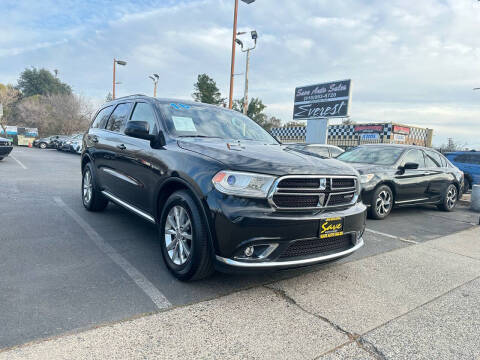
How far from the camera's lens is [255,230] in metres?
2.64

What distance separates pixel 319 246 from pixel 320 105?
731 inches

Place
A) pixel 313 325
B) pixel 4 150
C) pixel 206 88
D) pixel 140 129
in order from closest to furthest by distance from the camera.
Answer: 1. pixel 313 325
2. pixel 140 129
3. pixel 4 150
4. pixel 206 88

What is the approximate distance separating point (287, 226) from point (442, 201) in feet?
21.3

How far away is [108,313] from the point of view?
252 cm

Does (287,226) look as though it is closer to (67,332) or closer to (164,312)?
(164,312)

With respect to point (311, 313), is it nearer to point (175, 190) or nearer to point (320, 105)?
point (175, 190)

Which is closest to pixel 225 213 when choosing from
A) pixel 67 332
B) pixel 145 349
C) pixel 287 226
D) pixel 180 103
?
pixel 287 226

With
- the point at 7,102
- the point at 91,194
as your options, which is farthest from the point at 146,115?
the point at 7,102

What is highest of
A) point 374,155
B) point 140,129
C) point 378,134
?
point 378,134

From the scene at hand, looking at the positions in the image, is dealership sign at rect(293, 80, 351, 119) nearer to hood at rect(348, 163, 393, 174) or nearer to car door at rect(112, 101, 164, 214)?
hood at rect(348, 163, 393, 174)

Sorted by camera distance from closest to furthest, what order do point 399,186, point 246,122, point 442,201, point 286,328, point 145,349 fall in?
point 145,349 < point 286,328 < point 246,122 < point 399,186 < point 442,201

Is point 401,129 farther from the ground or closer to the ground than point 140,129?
farther from the ground

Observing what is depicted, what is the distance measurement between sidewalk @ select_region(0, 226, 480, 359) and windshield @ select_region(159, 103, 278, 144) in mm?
1778

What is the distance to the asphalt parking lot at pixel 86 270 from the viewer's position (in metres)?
2.47
